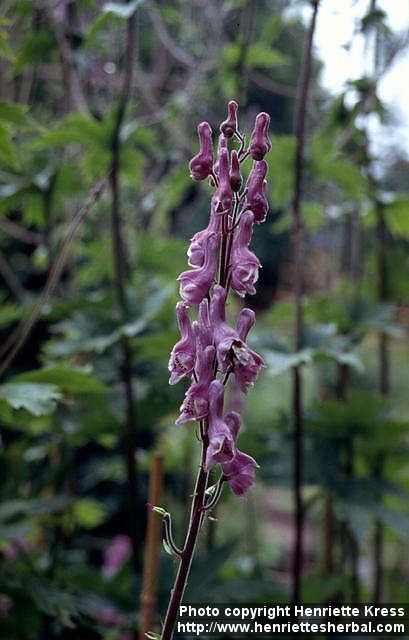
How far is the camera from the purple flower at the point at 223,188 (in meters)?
0.72

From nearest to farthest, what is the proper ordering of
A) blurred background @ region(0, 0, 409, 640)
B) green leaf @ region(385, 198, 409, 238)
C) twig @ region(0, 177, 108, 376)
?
1. twig @ region(0, 177, 108, 376)
2. blurred background @ region(0, 0, 409, 640)
3. green leaf @ region(385, 198, 409, 238)

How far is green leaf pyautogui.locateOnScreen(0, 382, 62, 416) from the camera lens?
3.59 ft

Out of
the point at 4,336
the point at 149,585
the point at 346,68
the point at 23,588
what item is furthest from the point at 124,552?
the point at 346,68

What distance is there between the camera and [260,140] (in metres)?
0.78

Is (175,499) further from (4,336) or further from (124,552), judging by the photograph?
(4,336)

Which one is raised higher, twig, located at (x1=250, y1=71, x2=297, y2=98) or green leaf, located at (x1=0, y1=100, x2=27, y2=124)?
twig, located at (x1=250, y1=71, x2=297, y2=98)

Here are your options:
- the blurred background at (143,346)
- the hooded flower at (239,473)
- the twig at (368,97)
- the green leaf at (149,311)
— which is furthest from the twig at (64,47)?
the hooded flower at (239,473)

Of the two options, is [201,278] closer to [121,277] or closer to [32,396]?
[32,396]

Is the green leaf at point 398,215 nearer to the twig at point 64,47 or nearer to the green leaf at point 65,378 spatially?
the twig at point 64,47

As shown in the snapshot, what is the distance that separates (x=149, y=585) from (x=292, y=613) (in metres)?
0.53

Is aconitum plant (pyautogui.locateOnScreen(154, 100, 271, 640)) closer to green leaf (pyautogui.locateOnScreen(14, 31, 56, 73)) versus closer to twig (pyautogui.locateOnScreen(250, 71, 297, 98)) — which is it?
green leaf (pyautogui.locateOnScreen(14, 31, 56, 73))

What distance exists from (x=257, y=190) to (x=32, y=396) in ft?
1.98

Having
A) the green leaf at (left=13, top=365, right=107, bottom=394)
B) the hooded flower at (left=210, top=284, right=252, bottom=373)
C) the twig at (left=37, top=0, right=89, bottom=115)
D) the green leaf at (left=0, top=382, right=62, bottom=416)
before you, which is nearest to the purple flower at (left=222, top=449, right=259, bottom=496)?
the hooded flower at (left=210, top=284, right=252, bottom=373)

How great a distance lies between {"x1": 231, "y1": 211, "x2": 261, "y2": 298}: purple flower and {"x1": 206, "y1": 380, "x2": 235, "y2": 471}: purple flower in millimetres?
120
